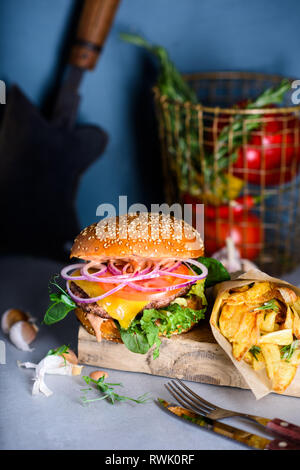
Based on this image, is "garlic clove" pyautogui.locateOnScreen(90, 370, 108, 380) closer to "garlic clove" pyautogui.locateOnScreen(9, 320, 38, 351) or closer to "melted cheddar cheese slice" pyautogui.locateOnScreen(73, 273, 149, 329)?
"melted cheddar cheese slice" pyautogui.locateOnScreen(73, 273, 149, 329)

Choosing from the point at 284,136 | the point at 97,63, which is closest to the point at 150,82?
the point at 97,63

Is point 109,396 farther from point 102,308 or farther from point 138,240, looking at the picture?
point 138,240

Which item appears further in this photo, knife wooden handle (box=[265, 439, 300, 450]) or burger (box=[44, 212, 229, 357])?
burger (box=[44, 212, 229, 357])

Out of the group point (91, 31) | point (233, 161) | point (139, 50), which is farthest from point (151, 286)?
point (139, 50)

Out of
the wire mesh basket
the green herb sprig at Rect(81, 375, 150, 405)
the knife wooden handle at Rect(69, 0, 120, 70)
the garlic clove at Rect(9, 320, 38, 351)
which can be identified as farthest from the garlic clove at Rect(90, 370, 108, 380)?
the knife wooden handle at Rect(69, 0, 120, 70)

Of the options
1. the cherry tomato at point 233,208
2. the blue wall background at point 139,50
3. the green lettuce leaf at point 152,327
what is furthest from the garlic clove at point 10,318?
the blue wall background at point 139,50

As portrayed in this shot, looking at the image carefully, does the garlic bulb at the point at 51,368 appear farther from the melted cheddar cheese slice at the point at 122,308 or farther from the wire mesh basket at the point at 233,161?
the wire mesh basket at the point at 233,161

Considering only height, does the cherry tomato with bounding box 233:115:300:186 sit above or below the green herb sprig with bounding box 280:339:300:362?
above

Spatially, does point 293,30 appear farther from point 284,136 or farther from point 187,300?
point 187,300
